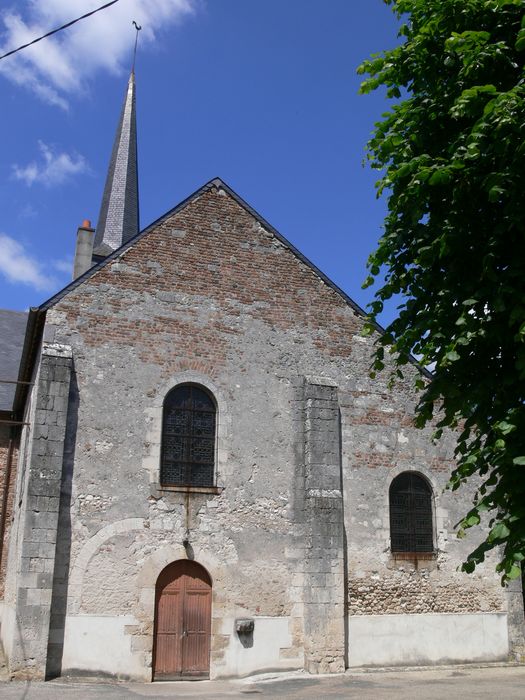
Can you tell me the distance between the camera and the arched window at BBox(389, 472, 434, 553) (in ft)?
40.5

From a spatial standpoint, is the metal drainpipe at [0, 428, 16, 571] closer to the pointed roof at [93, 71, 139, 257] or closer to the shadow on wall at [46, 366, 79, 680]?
the shadow on wall at [46, 366, 79, 680]

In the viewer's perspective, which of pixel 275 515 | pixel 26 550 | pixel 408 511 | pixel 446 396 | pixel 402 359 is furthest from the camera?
pixel 408 511

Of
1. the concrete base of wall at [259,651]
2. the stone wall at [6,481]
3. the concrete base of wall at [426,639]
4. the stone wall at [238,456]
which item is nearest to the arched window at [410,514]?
the stone wall at [238,456]

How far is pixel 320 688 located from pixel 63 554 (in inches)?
163

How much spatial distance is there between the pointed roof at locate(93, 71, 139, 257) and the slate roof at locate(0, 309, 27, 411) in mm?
3218

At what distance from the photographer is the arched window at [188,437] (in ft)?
37.1

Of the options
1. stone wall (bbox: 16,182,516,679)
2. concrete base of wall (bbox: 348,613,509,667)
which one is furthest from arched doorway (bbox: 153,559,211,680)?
concrete base of wall (bbox: 348,613,509,667)

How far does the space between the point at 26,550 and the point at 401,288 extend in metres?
6.49

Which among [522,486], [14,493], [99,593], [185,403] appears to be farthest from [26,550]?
[522,486]

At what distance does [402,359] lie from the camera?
7.01m

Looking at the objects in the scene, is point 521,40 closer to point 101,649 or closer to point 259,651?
point 259,651

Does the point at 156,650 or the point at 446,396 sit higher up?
the point at 446,396

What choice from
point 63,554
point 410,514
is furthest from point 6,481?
point 410,514

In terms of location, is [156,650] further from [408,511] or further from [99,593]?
[408,511]
